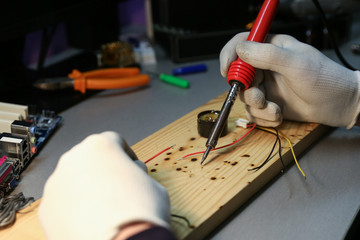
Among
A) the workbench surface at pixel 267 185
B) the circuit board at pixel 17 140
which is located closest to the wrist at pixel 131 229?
the workbench surface at pixel 267 185

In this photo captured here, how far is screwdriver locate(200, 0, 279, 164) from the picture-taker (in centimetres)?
63

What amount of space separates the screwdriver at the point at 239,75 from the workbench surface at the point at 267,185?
111 mm

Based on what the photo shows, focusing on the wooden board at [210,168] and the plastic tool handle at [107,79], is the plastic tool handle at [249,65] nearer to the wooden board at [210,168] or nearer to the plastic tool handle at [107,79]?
the wooden board at [210,168]

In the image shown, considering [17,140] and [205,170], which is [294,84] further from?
[17,140]

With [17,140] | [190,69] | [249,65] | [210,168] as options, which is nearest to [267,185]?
[210,168]

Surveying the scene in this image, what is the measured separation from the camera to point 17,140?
2.07 ft

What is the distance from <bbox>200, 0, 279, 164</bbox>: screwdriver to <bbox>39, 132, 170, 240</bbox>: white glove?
0.18 metres

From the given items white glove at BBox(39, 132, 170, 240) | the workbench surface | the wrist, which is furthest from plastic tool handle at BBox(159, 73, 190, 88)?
the wrist

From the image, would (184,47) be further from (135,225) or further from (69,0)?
(135,225)

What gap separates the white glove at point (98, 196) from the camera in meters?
0.42

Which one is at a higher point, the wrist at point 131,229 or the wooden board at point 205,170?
the wrist at point 131,229

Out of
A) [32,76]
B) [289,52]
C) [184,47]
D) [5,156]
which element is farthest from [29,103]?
[289,52]

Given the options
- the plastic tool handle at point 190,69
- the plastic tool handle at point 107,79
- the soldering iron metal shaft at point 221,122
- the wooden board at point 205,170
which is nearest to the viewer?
the wooden board at point 205,170

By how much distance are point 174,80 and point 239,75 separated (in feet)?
1.15
